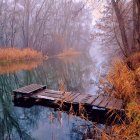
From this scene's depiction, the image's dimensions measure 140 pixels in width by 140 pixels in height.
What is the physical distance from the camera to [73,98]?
9.46 meters

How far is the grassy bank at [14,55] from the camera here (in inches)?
957

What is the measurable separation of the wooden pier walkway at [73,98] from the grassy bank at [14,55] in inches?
533

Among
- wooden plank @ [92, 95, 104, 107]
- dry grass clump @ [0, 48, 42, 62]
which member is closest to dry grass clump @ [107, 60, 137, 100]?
wooden plank @ [92, 95, 104, 107]

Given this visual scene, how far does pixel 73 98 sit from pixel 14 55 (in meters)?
17.4

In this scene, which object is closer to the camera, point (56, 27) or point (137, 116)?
point (137, 116)

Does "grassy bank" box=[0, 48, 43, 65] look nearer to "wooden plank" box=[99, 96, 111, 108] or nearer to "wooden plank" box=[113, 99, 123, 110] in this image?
"wooden plank" box=[99, 96, 111, 108]

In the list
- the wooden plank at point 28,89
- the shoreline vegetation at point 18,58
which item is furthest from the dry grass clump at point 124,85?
the shoreline vegetation at point 18,58

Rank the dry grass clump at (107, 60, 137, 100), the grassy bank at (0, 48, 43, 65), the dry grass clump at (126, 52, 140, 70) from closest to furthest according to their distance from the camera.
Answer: the dry grass clump at (107, 60, 137, 100)
the dry grass clump at (126, 52, 140, 70)
the grassy bank at (0, 48, 43, 65)

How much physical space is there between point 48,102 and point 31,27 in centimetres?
3142

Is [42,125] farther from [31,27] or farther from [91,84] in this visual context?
[31,27]

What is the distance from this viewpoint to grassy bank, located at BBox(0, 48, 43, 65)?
24.3m

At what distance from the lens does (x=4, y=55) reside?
2444 cm

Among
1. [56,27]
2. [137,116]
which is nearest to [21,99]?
[137,116]

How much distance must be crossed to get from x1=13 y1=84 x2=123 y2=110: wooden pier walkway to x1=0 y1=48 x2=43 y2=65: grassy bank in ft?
44.4
